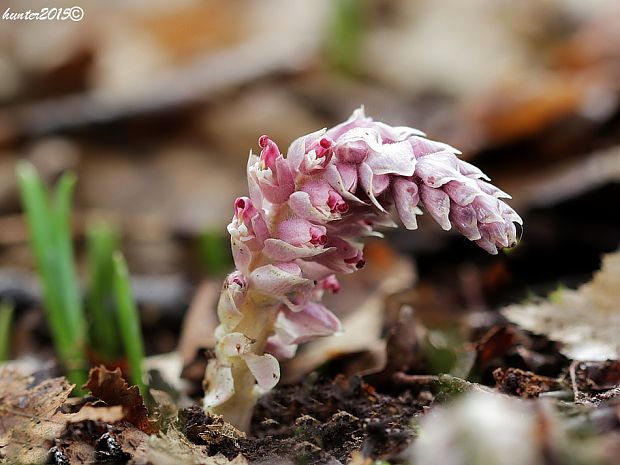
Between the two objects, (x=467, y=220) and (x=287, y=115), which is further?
(x=287, y=115)

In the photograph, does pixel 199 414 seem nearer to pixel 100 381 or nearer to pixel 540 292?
pixel 100 381

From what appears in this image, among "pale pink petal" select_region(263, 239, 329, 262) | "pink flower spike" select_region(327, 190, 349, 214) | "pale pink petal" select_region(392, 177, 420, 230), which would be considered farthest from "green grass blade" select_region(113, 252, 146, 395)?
"pale pink petal" select_region(392, 177, 420, 230)

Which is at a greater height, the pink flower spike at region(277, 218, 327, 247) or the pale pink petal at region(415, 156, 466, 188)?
the pale pink petal at region(415, 156, 466, 188)

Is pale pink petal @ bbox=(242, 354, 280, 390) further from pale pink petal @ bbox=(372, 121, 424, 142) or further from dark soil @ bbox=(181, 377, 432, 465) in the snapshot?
pale pink petal @ bbox=(372, 121, 424, 142)

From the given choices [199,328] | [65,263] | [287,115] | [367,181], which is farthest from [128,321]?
[287,115]

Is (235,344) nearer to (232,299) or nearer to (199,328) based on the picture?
(232,299)

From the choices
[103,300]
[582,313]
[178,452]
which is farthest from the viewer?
[103,300]

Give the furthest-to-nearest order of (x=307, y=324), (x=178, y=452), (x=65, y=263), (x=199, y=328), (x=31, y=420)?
1. (x=65, y=263)
2. (x=199, y=328)
3. (x=307, y=324)
4. (x=31, y=420)
5. (x=178, y=452)
